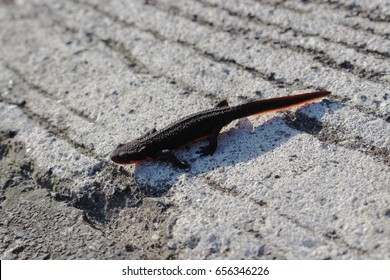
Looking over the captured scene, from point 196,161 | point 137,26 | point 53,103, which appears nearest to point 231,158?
point 196,161

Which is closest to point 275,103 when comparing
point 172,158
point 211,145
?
point 211,145

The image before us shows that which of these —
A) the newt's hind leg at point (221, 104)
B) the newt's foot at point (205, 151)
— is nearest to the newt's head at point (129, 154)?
the newt's foot at point (205, 151)

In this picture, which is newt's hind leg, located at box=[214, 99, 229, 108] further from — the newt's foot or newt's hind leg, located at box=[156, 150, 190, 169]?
newt's hind leg, located at box=[156, 150, 190, 169]

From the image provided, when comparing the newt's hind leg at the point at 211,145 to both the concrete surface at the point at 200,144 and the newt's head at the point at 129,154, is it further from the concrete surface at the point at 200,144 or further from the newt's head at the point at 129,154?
the newt's head at the point at 129,154

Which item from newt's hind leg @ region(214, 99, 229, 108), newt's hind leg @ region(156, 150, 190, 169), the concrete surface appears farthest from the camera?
newt's hind leg @ region(214, 99, 229, 108)

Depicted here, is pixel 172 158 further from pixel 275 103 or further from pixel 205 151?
pixel 275 103

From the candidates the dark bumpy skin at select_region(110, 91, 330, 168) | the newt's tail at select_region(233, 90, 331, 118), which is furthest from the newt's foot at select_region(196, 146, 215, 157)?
the newt's tail at select_region(233, 90, 331, 118)
